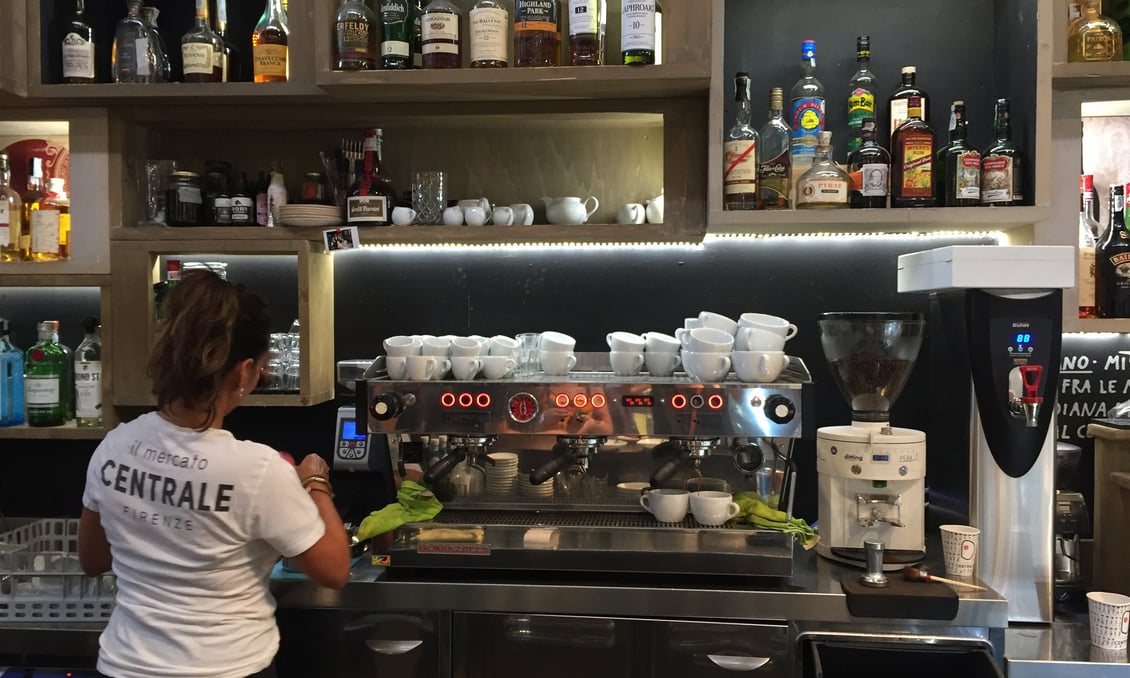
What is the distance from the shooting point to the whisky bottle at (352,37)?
1988 mm

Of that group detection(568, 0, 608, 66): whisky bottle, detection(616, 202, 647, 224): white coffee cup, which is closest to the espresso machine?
detection(616, 202, 647, 224): white coffee cup

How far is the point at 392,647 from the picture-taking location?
1.69 metres

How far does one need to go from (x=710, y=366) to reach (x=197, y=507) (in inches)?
37.4

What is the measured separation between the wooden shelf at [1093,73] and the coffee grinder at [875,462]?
606mm

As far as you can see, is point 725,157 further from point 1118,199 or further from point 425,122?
point 1118,199

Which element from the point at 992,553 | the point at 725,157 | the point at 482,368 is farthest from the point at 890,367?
the point at 482,368

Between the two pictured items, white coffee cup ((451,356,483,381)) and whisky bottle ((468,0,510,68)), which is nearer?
white coffee cup ((451,356,483,381))

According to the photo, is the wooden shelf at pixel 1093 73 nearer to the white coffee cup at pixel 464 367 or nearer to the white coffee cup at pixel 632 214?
the white coffee cup at pixel 632 214

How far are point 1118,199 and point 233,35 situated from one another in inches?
87.5

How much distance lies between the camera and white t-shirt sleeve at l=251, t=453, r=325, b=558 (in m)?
1.34

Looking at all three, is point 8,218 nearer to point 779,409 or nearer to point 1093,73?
point 779,409

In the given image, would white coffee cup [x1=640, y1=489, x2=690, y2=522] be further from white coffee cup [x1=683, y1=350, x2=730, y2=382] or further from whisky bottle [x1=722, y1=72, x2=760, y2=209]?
whisky bottle [x1=722, y1=72, x2=760, y2=209]

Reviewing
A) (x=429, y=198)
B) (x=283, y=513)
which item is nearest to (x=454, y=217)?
(x=429, y=198)

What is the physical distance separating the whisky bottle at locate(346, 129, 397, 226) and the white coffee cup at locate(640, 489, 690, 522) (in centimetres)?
93
